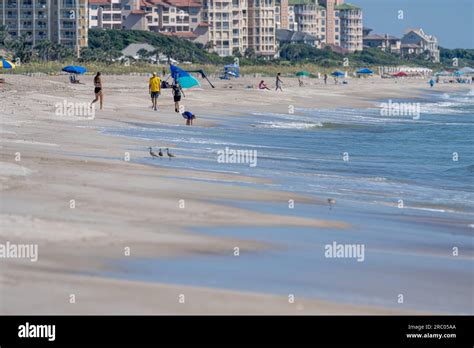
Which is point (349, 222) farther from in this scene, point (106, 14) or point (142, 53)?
point (106, 14)

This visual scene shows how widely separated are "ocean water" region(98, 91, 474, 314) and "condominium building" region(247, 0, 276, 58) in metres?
135

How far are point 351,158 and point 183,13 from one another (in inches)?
5523

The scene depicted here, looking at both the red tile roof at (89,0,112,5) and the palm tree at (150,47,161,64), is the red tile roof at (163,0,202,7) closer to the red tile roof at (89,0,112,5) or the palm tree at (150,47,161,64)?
the red tile roof at (89,0,112,5)

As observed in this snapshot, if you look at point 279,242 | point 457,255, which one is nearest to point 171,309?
point 279,242

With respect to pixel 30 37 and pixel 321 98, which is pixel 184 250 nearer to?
pixel 321 98

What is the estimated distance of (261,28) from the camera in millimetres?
169250

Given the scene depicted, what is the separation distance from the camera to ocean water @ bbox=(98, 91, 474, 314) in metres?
10.1
